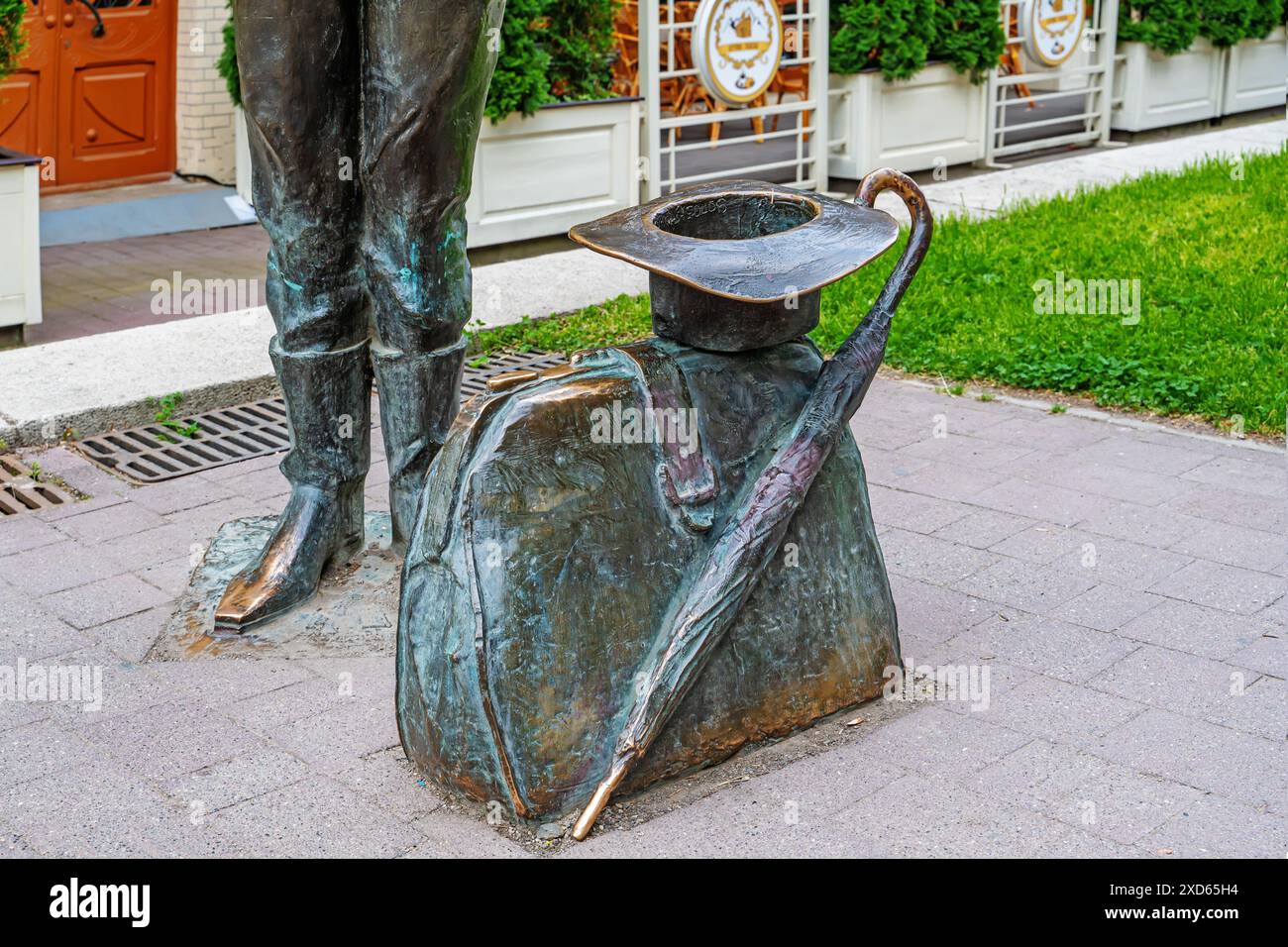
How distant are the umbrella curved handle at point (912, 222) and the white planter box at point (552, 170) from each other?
4964 millimetres

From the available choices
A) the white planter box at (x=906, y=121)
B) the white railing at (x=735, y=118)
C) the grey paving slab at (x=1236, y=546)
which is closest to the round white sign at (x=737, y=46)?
the white railing at (x=735, y=118)

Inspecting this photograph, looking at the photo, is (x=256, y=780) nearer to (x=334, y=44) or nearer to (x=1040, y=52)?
(x=334, y=44)

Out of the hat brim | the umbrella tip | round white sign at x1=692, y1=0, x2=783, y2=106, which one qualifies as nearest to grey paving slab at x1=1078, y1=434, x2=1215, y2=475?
the hat brim

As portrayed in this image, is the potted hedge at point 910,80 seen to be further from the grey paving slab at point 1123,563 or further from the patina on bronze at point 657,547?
the patina on bronze at point 657,547

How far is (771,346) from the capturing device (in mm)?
3051

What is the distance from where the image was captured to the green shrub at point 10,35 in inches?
257

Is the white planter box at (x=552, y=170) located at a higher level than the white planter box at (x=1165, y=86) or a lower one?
lower

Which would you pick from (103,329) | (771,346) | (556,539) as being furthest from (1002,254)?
(556,539)

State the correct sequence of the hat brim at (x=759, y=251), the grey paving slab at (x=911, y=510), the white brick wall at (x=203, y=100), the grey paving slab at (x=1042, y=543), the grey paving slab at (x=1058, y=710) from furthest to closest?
the white brick wall at (x=203, y=100) → the grey paving slab at (x=911, y=510) → the grey paving slab at (x=1042, y=543) → the grey paving slab at (x=1058, y=710) → the hat brim at (x=759, y=251)

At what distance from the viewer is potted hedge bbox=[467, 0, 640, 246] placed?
7.96 meters

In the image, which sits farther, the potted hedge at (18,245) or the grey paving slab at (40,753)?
the potted hedge at (18,245)

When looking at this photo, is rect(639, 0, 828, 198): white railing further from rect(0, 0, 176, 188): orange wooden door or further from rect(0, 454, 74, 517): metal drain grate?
rect(0, 454, 74, 517): metal drain grate

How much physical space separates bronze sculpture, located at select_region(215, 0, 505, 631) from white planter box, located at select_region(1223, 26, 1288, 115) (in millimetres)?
10770

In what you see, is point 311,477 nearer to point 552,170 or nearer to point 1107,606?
point 1107,606
